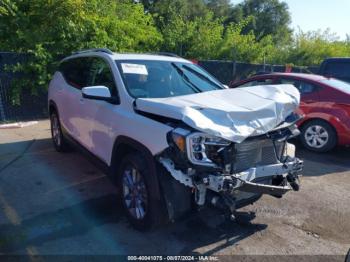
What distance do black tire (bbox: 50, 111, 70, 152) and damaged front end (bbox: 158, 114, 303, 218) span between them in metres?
3.68

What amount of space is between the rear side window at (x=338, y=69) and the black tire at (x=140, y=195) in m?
8.14

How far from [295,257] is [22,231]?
2866 mm

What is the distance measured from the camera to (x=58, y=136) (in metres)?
6.59

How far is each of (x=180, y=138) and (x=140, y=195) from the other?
0.95m

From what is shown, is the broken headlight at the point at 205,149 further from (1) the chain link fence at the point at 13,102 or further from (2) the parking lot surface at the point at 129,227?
(1) the chain link fence at the point at 13,102

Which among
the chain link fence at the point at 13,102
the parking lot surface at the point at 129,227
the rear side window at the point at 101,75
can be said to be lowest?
the parking lot surface at the point at 129,227

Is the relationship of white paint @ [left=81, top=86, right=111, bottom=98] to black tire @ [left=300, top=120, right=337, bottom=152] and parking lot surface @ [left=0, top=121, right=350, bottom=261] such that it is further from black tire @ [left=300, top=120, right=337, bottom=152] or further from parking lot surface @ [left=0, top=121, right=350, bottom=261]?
black tire @ [left=300, top=120, right=337, bottom=152]

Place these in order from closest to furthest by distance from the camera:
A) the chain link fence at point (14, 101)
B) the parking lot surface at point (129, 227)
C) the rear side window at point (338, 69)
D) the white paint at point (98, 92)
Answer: the parking lot surface at point (129, 227) < the white paint at point (98, 92) < the chain link fence at point (14, 101) < the rear side window at point (338, 69)

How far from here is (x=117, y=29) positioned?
11.3 meters

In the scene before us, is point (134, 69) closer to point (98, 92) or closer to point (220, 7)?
point (98, 92)

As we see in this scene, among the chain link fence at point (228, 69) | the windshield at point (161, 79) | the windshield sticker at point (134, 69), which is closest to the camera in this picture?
the windshield at point (161, 79)

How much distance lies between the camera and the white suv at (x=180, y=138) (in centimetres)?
313

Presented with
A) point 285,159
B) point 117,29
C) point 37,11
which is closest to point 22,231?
point 285,159

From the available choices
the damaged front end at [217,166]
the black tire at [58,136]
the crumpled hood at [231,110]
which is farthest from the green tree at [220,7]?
the damaged front end at [217,166]
